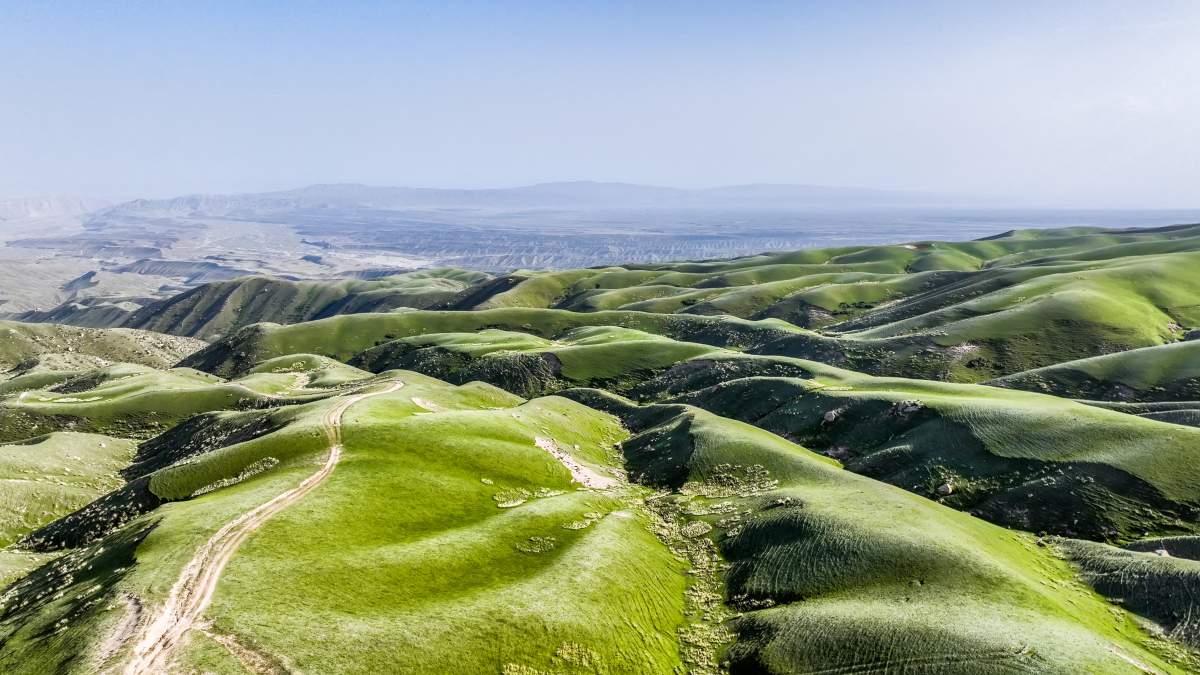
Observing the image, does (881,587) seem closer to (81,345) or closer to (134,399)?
(134,399)

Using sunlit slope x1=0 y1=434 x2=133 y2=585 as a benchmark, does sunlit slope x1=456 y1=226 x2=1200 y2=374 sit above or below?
above

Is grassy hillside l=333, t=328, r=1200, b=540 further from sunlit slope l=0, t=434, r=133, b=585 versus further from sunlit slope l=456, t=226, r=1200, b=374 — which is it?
sunlit slope l=0, t=434, r=133, b=585

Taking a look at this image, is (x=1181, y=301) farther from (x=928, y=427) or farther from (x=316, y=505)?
(x=316, y=505)

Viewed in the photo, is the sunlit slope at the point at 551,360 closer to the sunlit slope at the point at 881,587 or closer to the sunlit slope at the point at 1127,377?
the sunlit slope at the point at 1127,377

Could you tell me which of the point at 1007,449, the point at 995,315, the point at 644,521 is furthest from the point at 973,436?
the point at 995,315

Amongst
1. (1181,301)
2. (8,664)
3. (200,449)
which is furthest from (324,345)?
A: (1181,301)

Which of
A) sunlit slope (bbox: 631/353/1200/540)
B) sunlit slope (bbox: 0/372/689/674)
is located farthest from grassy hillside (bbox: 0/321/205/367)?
sunlit slope (bbox: 631/353/1200/540)

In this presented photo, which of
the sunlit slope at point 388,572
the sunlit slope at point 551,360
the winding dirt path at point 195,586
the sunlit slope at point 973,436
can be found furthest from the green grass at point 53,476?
the sunlit slope at point 973,436
